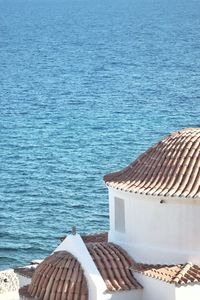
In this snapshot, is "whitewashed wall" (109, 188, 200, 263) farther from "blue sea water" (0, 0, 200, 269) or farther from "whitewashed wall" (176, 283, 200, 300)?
"blue sea water" (0, 0, 200, 269)

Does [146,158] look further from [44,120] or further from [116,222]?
[44,120]

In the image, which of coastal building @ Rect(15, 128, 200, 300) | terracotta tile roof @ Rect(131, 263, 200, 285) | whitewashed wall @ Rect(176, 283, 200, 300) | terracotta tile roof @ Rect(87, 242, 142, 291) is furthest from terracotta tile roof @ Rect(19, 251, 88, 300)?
whitewashed wall @ Rect(176, 283, 200, 300)

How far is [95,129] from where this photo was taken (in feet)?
424

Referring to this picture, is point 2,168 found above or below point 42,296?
below

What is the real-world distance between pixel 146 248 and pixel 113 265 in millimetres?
1268

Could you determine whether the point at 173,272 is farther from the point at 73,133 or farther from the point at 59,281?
the point at 73,133

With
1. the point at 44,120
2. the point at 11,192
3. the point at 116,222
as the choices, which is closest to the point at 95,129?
the point at 44,120

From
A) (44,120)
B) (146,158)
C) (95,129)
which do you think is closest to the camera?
(146,158)

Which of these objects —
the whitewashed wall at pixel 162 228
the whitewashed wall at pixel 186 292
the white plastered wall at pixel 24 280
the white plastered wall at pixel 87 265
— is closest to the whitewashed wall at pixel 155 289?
the whitewashed wall at pixel 186 292

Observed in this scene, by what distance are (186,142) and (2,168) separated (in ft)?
213

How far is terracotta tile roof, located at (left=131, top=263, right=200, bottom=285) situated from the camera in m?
37.5

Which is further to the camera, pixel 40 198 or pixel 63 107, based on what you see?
pixel 63 107

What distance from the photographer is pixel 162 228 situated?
129 feet

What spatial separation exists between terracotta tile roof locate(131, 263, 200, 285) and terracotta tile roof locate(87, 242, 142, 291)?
36 cm
